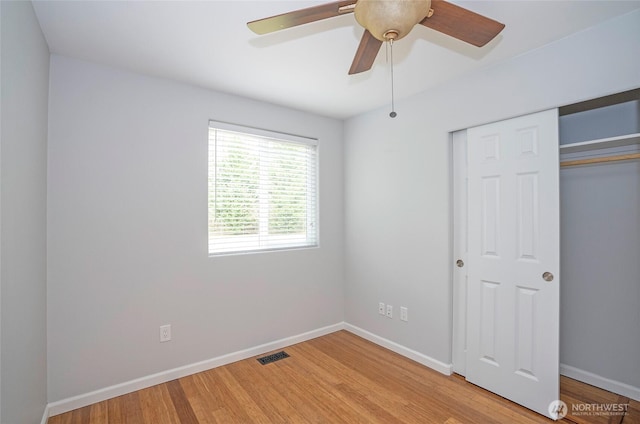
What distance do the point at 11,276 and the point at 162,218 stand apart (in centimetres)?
119

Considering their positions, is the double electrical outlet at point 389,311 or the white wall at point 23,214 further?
the double electrical outlet at point 389,311

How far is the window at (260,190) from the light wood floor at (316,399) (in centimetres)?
111

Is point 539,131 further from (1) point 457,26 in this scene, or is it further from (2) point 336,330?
(2) point 336,330

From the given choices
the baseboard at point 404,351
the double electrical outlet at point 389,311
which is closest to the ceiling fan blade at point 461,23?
the double electrical outlet at point 389,311

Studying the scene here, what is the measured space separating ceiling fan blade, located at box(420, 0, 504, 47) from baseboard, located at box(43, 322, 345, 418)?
294 centimetres

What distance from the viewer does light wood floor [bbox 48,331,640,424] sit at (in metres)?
2.10

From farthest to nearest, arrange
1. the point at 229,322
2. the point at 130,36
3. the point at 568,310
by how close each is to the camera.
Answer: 1. the point at 229,322
2. the point at 568,310
3. the point at 130,36

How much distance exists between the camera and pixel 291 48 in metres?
2.13

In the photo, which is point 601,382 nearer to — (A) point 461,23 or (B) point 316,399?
(B) point 316,399

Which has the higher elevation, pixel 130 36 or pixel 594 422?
pixel 130 36

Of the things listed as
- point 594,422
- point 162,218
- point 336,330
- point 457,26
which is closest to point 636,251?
point 594,422

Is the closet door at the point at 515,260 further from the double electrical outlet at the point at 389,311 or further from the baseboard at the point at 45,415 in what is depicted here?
the baseboard at the point at 45,415

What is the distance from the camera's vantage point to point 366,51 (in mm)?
1547

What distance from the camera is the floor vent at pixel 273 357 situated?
2.91 metres
